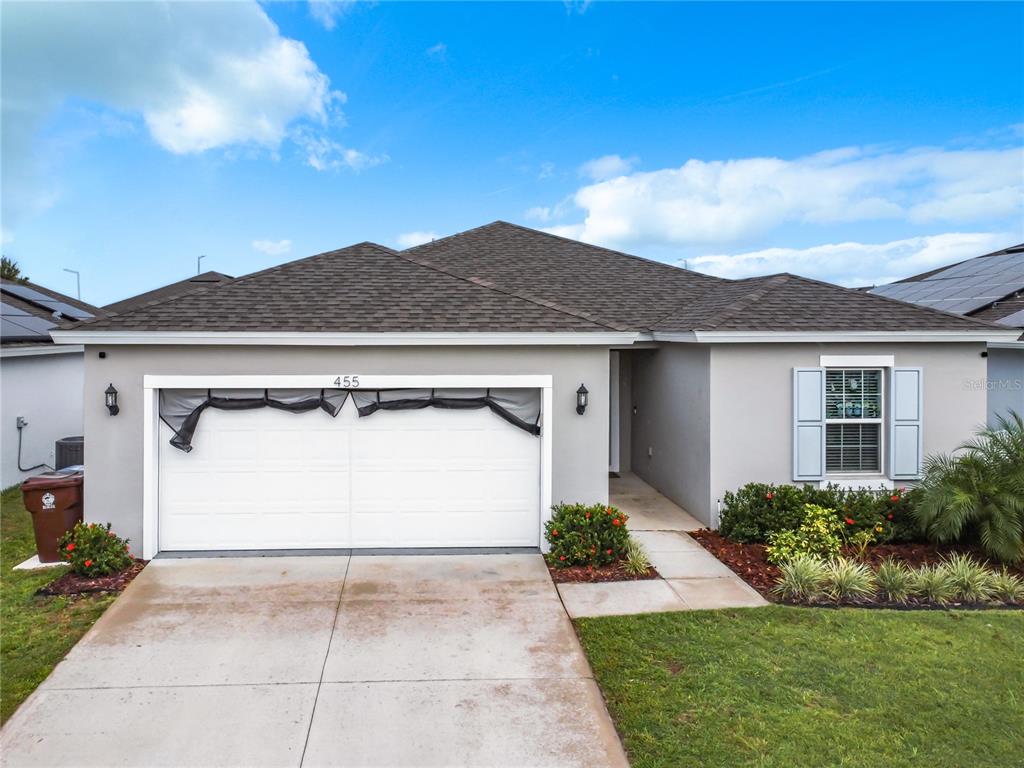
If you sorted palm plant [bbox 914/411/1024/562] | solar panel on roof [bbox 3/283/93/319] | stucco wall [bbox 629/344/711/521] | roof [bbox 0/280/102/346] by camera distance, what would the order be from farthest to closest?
solar panel on roof [bbox 3/283/93/319]
roof [bbox 0/280/102/346]
stucco wall [bbox 629/344/711/521]
palm plant [bbox 914/411/1024/562]

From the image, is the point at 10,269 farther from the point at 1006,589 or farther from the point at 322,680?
the point at 1006,589

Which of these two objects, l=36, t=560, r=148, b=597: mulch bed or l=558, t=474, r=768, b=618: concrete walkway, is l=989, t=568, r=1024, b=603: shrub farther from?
l=36, t=560, r=148, b=597: mulch bed

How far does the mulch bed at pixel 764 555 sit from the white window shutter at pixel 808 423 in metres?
1.33

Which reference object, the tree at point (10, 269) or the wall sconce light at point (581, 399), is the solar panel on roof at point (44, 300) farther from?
the tree at point (10, 269)

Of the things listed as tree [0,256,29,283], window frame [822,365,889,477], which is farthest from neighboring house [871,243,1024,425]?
tree [0,256,29,283]

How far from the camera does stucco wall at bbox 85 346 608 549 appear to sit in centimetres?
800

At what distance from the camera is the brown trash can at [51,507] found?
784 centimetres

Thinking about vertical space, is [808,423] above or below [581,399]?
below

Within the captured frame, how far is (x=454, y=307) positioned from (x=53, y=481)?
5.45 m

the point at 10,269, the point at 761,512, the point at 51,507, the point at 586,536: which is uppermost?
the point at 10,269

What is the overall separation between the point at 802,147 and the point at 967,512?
14.2m

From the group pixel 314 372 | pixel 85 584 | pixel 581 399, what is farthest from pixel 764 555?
pixel 85 584

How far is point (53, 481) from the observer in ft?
26.0

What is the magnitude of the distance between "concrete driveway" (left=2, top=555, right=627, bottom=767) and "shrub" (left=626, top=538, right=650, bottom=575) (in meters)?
1.09
